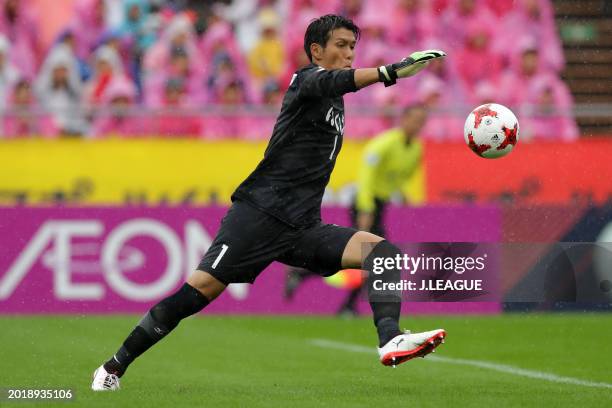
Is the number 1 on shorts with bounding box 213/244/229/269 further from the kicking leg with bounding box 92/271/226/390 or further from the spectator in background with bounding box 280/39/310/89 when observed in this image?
the spectator in background with bounding box 280/39/310/89

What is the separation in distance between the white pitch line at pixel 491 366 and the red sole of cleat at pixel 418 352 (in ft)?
5.02

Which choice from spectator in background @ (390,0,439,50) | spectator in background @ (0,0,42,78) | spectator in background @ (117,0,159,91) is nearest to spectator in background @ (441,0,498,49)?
spectator in background @ (390,0,439,50)

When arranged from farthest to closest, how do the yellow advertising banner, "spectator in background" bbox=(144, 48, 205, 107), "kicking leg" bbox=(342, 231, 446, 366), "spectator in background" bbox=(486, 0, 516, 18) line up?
1. "spectator in background" bbox=(486, 0, 516, 18)
2. "spectator in background" bbox=(144, 48, 205, 107)
3. the yellow advertising banner
4. "kicking leg" bbox=(342, 231, 446, 366)

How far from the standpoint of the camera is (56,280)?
15.1 metres

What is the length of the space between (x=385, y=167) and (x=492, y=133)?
5.85 metres

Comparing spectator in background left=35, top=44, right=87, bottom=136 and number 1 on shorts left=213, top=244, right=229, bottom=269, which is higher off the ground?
spectator in background left=35, top=44, right=87, bottom=136

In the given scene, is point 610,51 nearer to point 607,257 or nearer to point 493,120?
point 607,257

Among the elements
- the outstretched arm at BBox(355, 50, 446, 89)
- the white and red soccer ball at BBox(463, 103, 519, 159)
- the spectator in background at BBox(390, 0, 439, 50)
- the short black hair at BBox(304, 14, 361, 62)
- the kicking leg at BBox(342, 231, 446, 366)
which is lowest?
the kicking leg at BBox(342, 231, 446, 366)

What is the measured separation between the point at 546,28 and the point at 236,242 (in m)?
12.3

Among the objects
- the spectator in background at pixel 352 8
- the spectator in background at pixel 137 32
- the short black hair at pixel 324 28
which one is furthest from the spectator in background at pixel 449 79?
the short black hair at pixel 324 28

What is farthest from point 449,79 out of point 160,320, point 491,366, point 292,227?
point 160,320

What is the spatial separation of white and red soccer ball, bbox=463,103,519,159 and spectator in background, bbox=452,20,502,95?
9523mm

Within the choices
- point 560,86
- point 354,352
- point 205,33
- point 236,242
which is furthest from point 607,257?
point 236,242

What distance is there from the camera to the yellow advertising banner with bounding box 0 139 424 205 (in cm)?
1586
